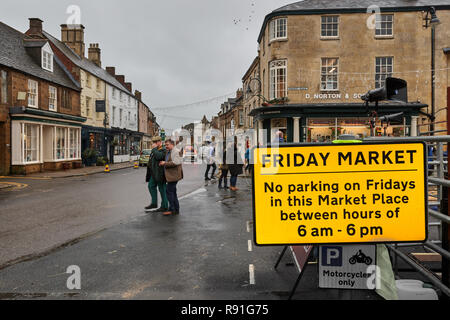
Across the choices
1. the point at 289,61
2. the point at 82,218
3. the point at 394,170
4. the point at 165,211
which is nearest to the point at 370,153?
the point at 394,170

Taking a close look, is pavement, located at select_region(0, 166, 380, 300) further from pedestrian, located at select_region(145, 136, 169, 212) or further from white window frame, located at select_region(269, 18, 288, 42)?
white window frame, located at select_region(269, 18, 288, 42)

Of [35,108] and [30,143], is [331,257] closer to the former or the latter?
[30,143]

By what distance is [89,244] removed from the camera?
5.73m

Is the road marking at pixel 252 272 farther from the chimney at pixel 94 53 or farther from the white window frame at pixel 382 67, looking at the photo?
the chimney at pixel 94 53

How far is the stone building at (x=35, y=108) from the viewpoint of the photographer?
2003cm

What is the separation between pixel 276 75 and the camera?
24500mm

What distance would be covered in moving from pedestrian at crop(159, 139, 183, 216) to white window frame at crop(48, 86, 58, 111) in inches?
773

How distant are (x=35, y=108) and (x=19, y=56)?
390 centimetres

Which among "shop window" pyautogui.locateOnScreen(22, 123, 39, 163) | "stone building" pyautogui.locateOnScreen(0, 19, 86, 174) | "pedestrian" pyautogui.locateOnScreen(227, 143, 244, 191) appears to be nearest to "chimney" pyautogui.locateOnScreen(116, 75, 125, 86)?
"stone building" pyautogui.locateOnScreen(0, 19, 86, 174)

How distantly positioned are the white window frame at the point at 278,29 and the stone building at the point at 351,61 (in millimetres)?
67

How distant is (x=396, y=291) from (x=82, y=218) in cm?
694

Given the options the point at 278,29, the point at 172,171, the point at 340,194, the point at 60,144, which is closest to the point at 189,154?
the point at 60,144

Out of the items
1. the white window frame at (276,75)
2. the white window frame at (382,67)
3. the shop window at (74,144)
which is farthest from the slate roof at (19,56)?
the white window frame at (382,67)
